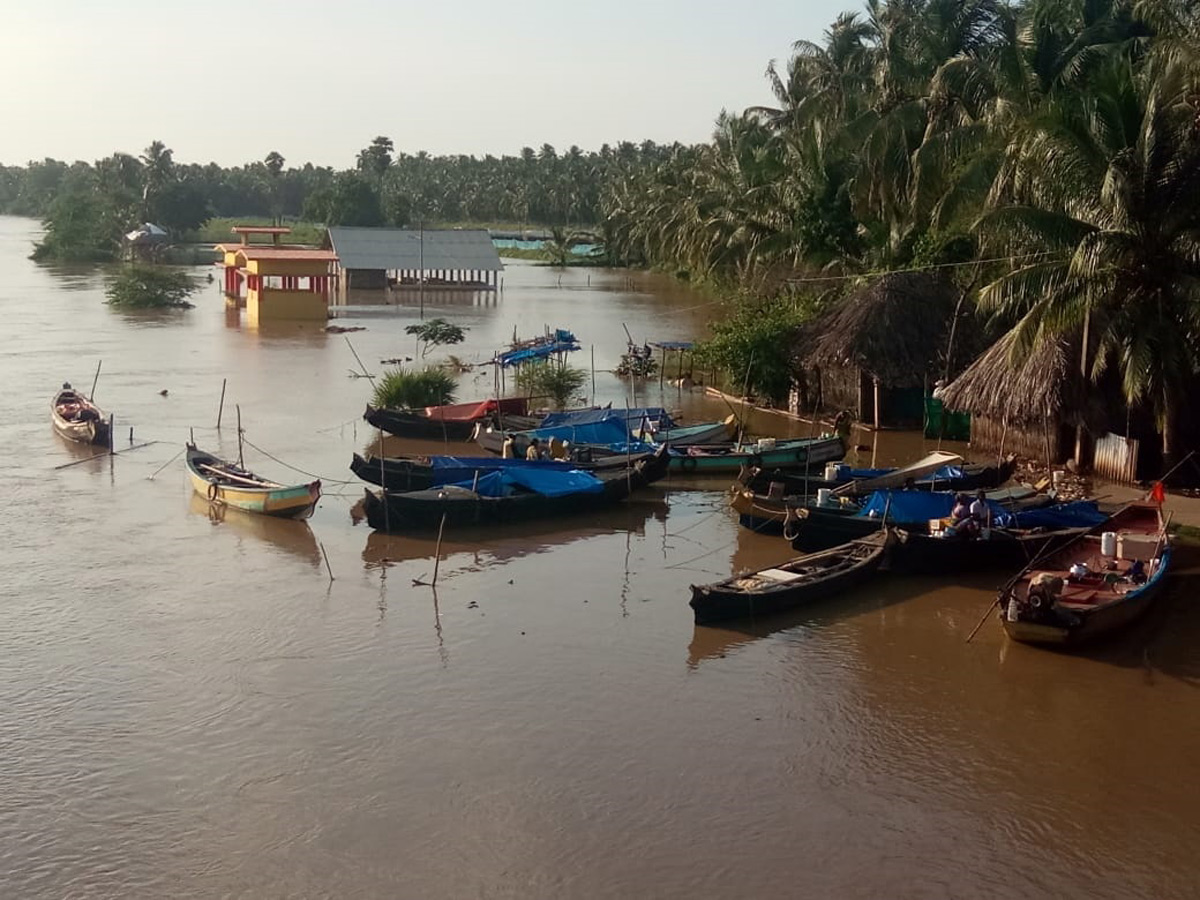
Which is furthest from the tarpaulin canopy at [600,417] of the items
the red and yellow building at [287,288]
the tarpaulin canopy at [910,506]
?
the red and yellow building at [287,288]

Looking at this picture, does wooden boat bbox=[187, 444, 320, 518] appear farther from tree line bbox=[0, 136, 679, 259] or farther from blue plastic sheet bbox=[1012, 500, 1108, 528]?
tree line bbox=[0, 136, 679, 259]

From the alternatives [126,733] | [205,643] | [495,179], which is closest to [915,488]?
[205,643]

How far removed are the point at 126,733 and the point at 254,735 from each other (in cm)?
120

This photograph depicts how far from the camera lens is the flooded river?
9.66 m

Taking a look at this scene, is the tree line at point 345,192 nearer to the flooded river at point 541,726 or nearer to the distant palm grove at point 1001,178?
the distant palm grove at point 1001,178

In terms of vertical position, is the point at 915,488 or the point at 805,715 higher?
the point at 915,488

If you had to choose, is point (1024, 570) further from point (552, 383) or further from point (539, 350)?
point (539, 350)

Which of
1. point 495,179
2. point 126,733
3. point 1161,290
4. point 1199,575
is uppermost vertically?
point 495,179

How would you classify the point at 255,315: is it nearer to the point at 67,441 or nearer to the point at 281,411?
the point at 281,411

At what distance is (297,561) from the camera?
17344 mm

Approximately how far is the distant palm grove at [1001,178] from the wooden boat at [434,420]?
21.4ft

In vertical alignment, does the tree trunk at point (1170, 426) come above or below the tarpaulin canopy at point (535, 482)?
above

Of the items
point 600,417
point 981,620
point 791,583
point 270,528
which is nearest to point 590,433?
point 600,417

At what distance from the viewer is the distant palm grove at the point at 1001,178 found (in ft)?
55.2
